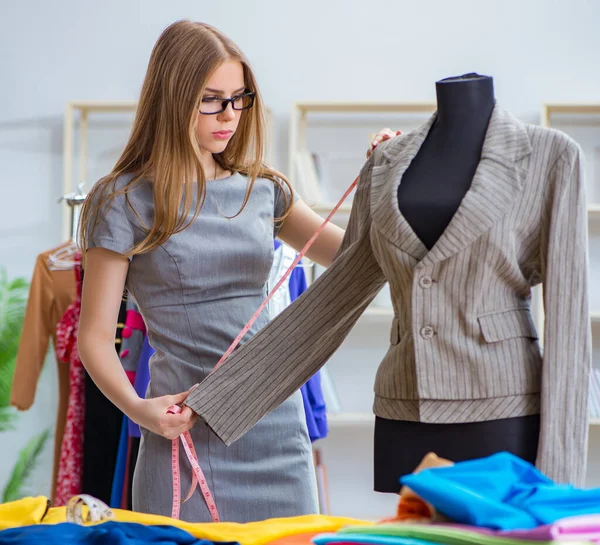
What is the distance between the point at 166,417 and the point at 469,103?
0.80m

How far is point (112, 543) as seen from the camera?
121 centimetres

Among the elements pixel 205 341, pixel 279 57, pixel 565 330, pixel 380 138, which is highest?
pixel 279 57

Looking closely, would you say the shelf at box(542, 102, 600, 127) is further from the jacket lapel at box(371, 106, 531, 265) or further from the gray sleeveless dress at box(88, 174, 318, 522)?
the jacket lapel at box(371, 106, 531, 265)

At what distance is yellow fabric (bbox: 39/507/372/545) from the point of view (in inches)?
51.9

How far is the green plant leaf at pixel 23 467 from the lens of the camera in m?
4.26

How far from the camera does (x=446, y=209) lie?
144cm

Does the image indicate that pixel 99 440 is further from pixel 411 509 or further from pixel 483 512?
pixel 483 512

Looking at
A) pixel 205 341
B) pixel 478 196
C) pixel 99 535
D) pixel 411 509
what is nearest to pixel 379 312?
pixel 205 341

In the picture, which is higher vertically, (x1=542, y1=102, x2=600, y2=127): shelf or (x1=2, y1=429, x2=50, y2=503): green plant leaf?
(x1=542, y1=102, x2=600, y2=127): shelf

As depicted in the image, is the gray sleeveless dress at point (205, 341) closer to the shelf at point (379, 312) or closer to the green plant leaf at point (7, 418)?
the shelf at point (379, 312)

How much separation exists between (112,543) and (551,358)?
70 centimetres

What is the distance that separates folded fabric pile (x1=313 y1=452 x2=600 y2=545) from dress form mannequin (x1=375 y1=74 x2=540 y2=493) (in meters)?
0.35

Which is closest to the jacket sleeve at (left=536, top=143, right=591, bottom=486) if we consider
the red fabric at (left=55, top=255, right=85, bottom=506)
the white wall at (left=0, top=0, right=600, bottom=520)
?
the red fabric at (left=55, top=255, right=85, bottom=506)

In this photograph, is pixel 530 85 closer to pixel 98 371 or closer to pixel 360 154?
pixel 360 154
